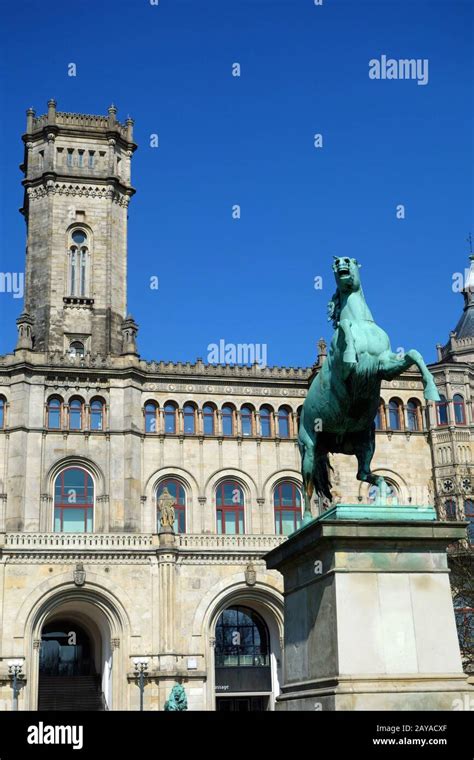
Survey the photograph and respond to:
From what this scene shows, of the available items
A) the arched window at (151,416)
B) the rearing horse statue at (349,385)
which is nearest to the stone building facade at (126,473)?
the arched window at (151,416)

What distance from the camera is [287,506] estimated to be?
5359 centimetres

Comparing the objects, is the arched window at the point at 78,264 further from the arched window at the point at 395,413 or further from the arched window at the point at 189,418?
the arched window at the point at 395,413

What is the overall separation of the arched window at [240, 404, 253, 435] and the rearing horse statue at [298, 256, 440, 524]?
3966 centimetres

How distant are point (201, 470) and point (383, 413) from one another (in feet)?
36.6

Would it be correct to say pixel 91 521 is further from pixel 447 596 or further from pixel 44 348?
pixel 447 596

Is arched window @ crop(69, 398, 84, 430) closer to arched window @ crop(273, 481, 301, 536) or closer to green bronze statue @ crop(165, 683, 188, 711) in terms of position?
arched window @ crop(273, 481, 301, 536)

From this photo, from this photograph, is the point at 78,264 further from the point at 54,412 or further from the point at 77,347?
the point at 54,412

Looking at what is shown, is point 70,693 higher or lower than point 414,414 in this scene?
lower

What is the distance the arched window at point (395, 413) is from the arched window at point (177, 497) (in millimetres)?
12700

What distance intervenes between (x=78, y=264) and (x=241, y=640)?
23.7m

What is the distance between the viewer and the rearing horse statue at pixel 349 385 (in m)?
12.7

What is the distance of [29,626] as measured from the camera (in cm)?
4269

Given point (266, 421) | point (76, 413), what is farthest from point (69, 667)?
point (266, 421)
